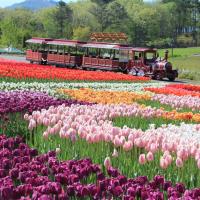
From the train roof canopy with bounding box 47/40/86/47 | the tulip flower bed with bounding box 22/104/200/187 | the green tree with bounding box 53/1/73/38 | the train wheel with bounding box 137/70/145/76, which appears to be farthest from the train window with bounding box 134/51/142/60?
the green tree with bounding box 53/1/73/38

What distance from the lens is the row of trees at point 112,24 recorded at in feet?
291

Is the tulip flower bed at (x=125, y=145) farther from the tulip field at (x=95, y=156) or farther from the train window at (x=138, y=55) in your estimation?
the train window at (x=138, y=55)

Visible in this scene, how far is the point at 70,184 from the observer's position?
181 inches

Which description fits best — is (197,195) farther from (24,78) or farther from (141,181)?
(24,78)

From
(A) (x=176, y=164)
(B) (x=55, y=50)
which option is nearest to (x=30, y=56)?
(B) (x=55, y=50)

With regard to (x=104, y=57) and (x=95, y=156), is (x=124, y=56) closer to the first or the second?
(x=104, y=57)

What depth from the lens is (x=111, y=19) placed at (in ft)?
340

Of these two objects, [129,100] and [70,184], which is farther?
[129,100]

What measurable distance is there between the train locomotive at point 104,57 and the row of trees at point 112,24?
36266 mm

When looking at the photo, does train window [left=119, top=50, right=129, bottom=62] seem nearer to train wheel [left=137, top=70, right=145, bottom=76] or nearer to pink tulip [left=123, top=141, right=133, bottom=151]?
train wheel [left=137, top=70, right=145, bottom=76]

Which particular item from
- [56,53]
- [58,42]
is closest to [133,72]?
[56,53]

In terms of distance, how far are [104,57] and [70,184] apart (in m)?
36.3

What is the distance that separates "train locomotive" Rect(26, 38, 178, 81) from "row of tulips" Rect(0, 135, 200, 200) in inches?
1223

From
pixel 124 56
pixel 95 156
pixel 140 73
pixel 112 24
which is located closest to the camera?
pixel 95 156
